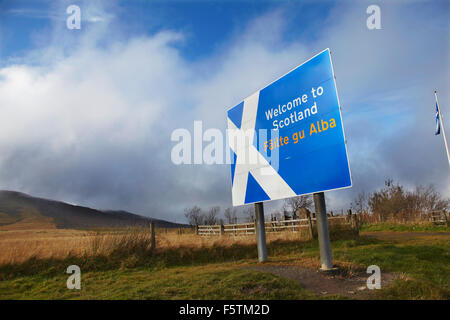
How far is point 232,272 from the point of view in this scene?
6.94 meters

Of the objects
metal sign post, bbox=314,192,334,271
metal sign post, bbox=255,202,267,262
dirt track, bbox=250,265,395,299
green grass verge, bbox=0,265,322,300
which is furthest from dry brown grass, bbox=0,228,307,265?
metal sign post, bbox=314,192,334,271

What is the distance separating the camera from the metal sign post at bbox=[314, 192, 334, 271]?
7.04 meters

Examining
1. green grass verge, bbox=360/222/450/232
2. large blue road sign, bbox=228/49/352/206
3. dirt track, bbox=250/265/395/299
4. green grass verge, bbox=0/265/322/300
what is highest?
large blue road sign, bbox=228/49/352/206

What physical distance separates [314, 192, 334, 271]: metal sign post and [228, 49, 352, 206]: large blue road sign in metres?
0.38

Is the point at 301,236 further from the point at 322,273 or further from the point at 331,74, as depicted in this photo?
the point at 331,74

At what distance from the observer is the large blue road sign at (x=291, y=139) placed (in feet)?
23.0

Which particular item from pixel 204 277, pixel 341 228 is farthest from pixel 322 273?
pixel 341 228

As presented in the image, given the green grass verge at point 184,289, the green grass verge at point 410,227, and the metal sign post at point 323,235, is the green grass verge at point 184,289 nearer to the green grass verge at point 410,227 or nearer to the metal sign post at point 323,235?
the metal sign post at point 323,235

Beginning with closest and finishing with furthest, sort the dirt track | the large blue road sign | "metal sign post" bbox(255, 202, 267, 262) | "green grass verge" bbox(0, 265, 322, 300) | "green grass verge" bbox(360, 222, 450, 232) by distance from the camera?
"green grass verge" bbox(0, 265, 322, 300) → the dirt track → the large blue road sign → "metal sign post" bbox(255, 202, 267, 262) → "green grass verge" bbox(360, 222, 450, 232)

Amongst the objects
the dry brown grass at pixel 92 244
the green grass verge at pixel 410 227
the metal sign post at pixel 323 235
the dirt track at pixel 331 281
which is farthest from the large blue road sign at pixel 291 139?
the green grass verge at pixel 410 227

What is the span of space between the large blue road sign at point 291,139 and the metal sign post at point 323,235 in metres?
0.38

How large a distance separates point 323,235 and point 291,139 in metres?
2.72

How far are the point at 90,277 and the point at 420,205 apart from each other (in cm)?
4746

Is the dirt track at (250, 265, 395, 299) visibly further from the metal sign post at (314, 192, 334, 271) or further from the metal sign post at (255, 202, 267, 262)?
the metal sign post at (255, 202, 267, 262)
